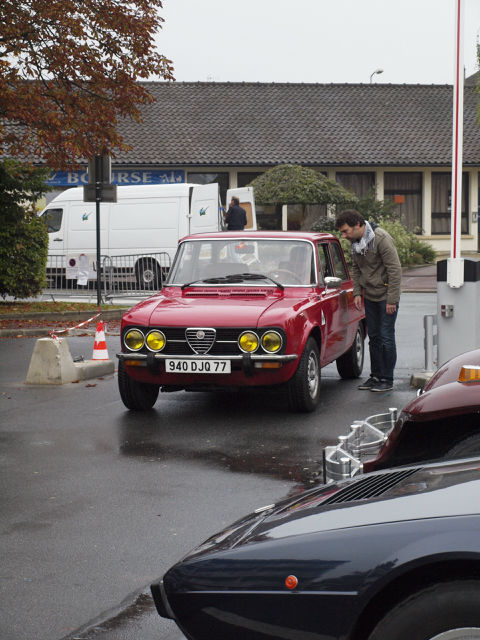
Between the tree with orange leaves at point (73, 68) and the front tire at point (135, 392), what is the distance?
887cm

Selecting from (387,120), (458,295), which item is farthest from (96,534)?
(387,120)

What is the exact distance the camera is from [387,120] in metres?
41.8

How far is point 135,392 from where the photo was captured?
9234 millimetres

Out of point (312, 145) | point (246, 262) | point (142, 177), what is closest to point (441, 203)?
point (312, 145)

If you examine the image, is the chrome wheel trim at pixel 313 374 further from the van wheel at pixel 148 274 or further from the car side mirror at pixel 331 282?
the van wheel at pixel 148 274

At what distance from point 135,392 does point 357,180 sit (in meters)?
32.0

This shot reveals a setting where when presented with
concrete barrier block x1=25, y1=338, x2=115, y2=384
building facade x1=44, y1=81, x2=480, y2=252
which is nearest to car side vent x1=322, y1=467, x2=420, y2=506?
concrete barrier block x1=25, y1=338, x2=115, y2=384

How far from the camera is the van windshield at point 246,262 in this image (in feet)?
32.4

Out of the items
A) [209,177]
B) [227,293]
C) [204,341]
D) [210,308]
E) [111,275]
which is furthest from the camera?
[209,177]

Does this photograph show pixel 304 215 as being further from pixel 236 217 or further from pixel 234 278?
pixel 234 278

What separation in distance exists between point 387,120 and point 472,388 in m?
38.4

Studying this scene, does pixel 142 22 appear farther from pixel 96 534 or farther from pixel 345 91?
pixel 345 91

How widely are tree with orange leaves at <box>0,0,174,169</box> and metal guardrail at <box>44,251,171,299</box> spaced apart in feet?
11.6

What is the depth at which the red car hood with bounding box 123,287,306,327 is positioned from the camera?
8766 mm
